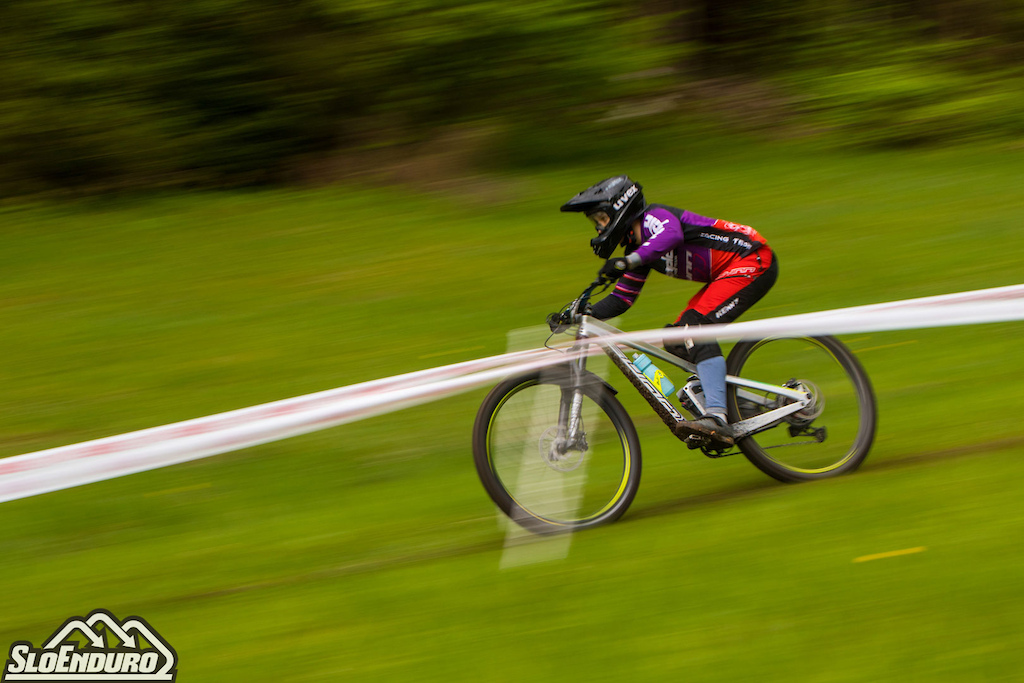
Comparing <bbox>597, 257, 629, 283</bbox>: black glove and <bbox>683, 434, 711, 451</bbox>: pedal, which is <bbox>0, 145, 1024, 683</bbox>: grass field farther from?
<bbox>597, 257, 629, 283</bbox>: black glove

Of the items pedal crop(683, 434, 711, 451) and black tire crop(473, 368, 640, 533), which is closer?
black tire crop(473, 368, 640, 533)

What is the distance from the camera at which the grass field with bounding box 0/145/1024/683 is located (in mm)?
4543

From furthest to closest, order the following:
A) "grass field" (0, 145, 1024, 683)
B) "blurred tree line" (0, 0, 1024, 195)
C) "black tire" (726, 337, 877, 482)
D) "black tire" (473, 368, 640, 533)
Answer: "blurred tree line" (0, 0, 1024, 195)
"black tire" (726, 337, 877, 482)
"black tire" (473, 368, 640, 533)
"grass field" (0, 145, 1024, 683)

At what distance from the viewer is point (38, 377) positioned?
8.82 metres

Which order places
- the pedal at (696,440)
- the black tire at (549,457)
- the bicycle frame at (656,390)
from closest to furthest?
the black tire at (549,457) < the bicycle frame at (656,390) < the pedal at (696,440)

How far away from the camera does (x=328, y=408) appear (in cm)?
575

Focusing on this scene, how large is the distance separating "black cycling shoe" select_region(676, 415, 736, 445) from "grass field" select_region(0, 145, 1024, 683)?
0.38 meters

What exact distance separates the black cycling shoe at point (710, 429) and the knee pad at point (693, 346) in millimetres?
325

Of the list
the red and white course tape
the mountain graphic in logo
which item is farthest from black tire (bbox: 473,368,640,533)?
the mountain graphic in logo

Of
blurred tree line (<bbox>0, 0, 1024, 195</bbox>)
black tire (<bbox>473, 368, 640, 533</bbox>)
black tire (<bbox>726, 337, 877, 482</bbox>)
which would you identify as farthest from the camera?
blurred tree line (<bbox>0, 0, 1024, 195</bbox>)

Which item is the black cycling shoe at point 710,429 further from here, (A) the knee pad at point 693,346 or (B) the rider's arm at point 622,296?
(B) the rider's arm at point 622,296

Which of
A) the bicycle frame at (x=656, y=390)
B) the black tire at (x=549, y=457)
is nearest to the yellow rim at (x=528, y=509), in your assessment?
the black tire at (x=549, y=457)

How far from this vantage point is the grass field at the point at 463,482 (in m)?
4.54

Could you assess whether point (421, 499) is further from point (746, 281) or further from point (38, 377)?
point (38, 377)
